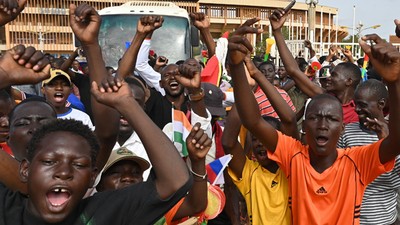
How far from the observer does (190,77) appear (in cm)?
324

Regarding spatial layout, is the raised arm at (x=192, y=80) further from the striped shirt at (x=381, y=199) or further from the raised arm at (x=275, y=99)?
the striped shirt at (x=381, y=199)

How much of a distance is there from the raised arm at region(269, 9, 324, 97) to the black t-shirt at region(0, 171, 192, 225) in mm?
1934

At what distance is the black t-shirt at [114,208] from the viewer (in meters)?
1.94

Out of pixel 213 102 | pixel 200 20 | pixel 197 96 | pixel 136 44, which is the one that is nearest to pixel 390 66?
pixel 197 96

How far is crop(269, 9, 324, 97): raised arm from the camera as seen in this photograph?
11.8ft

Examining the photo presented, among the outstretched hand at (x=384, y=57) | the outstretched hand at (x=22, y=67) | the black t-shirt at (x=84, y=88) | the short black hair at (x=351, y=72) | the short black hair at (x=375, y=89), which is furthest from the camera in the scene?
the black t-shirt at (x=84, y=88)

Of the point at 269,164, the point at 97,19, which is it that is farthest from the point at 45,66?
the point at 269,164

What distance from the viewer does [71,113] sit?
4207 mm

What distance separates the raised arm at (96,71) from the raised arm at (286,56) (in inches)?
56.1

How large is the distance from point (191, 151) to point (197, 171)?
104 millimetres

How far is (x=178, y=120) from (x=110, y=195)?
1.39m

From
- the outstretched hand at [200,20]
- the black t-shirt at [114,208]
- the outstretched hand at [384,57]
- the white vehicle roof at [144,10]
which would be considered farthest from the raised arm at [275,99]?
the white vehicle roof at [144,10]

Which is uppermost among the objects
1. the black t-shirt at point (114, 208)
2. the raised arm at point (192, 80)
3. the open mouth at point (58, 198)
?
the raised arm at point (192, 80)

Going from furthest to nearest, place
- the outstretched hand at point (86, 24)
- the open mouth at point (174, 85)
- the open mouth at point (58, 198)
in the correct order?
the open mouth at point (174, 85), the outstretched hand at point (86, 24), the open mouth at point (58, 198)
